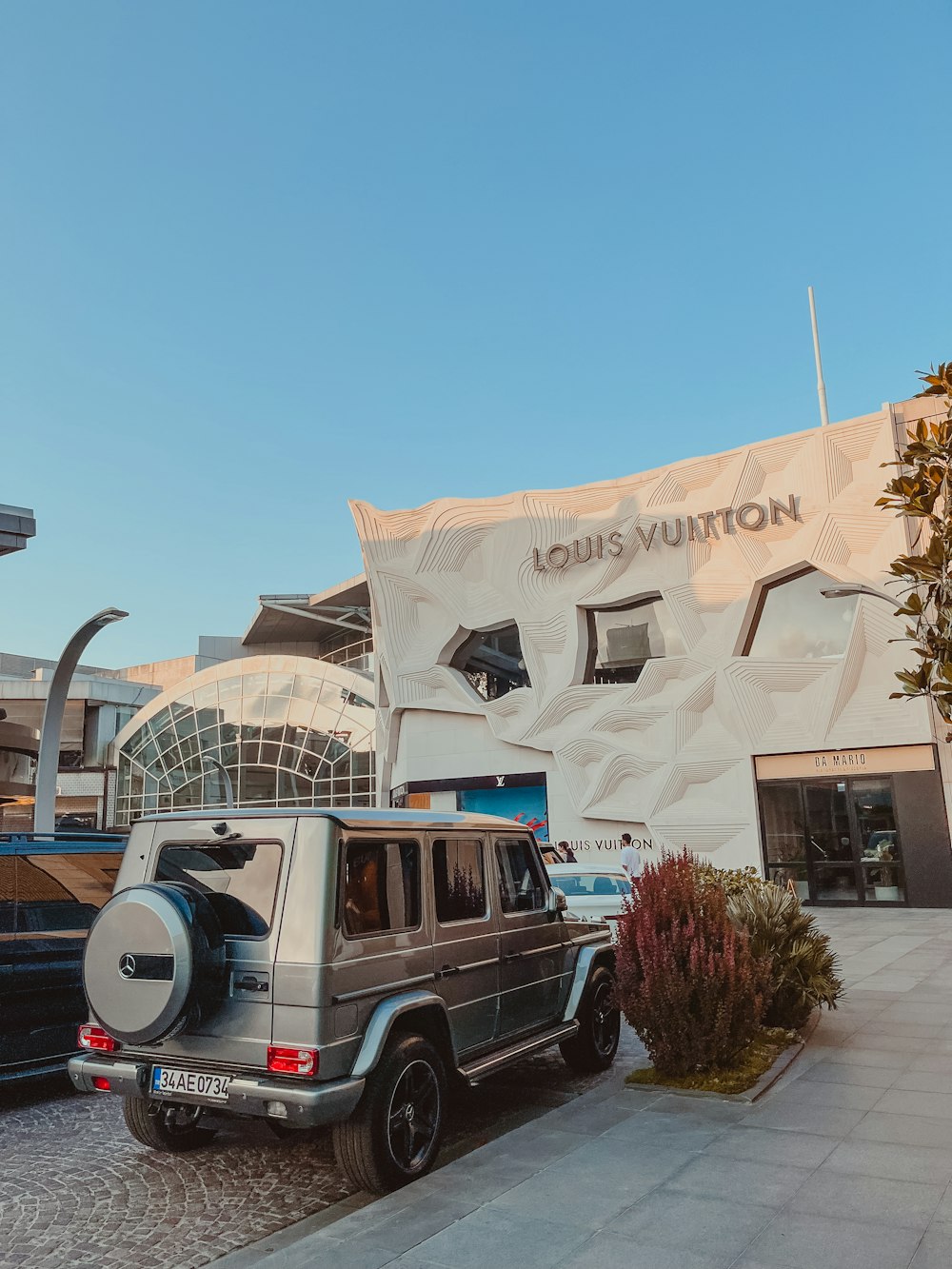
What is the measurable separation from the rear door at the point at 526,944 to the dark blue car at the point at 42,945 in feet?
11.3

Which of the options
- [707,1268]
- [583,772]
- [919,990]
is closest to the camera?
[707,1268]

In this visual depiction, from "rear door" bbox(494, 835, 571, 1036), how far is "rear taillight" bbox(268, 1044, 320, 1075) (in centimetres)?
188

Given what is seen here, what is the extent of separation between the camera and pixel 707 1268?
3.77 m

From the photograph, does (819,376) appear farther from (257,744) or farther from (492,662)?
(257,744)

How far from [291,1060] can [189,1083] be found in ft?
2.23

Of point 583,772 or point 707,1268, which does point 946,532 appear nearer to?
point 707,1268

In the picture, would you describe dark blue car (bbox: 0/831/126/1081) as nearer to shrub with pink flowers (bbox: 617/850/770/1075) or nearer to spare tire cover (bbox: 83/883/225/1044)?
spare tire cover (bbox: 83/883/225/1044)

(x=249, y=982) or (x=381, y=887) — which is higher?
(x=381, y=887)

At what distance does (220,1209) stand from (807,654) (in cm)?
2071

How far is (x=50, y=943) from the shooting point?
23.3ft

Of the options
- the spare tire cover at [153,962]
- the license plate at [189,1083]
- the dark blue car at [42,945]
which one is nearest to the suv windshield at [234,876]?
the spare tire cover at [153,962]

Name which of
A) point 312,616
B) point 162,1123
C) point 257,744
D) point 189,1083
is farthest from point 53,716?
point 312,616

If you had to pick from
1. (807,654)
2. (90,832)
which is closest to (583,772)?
(807,654)

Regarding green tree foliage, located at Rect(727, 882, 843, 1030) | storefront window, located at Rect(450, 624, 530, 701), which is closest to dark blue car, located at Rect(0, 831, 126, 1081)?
green tree foliage, located at Rect(727, 882, 843, 1030)
